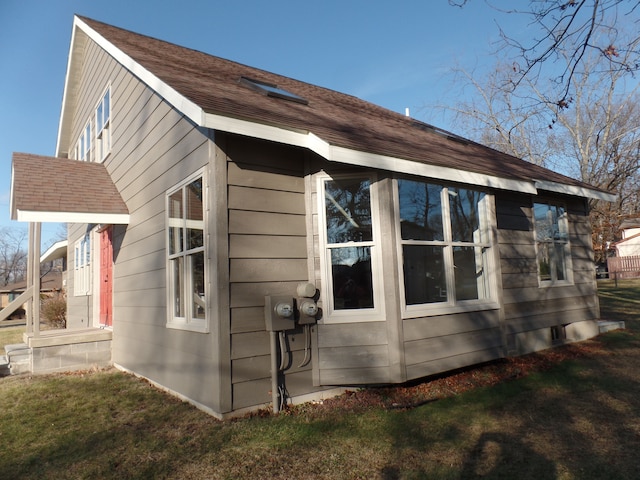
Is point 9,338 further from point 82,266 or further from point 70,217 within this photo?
point 70,217

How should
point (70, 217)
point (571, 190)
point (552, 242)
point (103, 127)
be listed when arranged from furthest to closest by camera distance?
point (103, 127)
point (552, 242)
point (571, 190)
point (70, 217)

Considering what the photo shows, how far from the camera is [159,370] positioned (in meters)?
5.64

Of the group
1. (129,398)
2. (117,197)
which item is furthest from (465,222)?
(117,197)

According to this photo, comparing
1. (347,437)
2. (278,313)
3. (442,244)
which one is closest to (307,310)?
(278,313)

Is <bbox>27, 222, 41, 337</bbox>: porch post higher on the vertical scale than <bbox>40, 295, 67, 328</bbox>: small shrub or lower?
higher

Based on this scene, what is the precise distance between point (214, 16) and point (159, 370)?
26.7 feet

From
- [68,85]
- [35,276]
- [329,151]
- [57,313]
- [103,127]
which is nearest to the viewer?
[329,151]

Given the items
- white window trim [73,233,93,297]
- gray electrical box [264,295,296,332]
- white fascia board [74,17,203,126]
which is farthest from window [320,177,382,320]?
white window trim [73,233,93,297]

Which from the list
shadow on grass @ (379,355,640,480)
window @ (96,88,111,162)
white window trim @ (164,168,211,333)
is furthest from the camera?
window @ (96,88,111,162)

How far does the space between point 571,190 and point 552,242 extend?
971 mm

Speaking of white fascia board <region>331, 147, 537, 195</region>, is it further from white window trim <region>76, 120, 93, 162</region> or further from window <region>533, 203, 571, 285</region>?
white window trim <region>76, 120, 93, 162</region>

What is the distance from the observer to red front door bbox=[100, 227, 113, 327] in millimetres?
8297

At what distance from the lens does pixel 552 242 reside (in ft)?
25.6

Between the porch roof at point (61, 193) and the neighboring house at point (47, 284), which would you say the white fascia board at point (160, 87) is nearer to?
the porch roof at point (61, 193)
